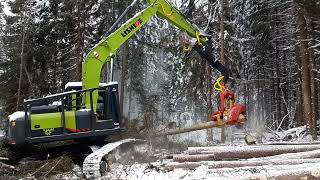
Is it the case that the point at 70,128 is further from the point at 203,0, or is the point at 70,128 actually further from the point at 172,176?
the point at 203,0

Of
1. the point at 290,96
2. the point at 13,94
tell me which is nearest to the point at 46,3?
the point at 13,94

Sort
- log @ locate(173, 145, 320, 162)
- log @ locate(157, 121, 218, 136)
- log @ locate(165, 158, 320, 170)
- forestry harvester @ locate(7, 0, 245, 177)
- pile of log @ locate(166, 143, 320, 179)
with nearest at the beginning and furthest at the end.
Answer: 1. pile of log @ locate(166, 143, 320, 179)
2. log @ locate(165, 158, 320, 170)
3. log @ locate(173, 145, 320, 162)
4. forestry harvester @ locate(7, 0, 245, 177)
5. log @ locate(157, 121, 218, 136)

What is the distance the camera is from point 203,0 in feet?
90.8

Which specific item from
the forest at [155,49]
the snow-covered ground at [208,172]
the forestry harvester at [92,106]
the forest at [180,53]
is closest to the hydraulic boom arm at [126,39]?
the forestry harvester at [92,106]

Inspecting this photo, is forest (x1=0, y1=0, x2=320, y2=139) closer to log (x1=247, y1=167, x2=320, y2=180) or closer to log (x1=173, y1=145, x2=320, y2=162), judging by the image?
log (x1=173, y1=145, x2=320, y2=162)

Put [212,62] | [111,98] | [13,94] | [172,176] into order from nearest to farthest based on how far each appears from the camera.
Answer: [172,176]
[111,98]
[212,62]
[13,94]

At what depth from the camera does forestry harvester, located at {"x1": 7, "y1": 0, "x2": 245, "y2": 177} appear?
1202 centimetres

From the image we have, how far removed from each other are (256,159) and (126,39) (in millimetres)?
6000

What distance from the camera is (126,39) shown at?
13828 millimetres

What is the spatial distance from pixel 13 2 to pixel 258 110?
2440cm

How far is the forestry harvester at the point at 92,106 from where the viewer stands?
39.4 feet

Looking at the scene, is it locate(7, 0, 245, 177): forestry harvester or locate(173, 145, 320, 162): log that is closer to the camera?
locate(173, 145, 320, 162): log

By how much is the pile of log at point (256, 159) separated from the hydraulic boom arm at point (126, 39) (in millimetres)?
3872

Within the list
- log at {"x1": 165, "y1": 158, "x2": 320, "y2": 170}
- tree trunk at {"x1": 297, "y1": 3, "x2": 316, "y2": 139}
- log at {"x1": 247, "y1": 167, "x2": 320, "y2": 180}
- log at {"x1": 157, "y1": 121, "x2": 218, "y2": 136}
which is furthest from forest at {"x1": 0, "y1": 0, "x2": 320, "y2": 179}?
log at {"x1": 247, "y1": 167, "x2": 320, "y2": 180}
